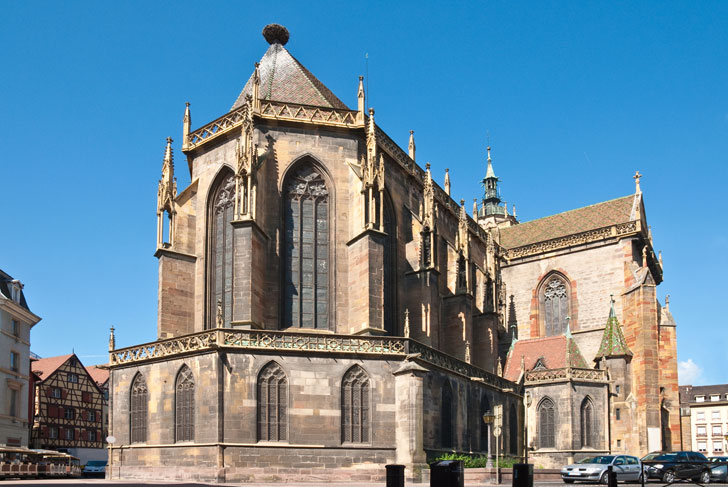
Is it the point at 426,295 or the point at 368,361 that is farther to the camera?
the point at 426,295

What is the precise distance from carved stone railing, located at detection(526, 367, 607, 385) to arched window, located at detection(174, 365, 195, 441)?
21982 mm

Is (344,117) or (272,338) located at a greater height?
(344,117)

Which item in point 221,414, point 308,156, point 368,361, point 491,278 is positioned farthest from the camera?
point 491,278

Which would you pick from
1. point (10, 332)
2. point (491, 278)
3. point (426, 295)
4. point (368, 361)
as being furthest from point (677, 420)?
point (10, 332)

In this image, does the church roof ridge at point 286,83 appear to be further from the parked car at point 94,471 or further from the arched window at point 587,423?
the arched window at point 587,423

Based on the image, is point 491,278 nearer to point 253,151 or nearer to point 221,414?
point 253,151

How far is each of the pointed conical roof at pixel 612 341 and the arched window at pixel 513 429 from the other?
7.73 m

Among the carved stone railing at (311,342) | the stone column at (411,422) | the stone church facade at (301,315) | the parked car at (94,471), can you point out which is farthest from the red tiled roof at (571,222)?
the parked car at (94,471)

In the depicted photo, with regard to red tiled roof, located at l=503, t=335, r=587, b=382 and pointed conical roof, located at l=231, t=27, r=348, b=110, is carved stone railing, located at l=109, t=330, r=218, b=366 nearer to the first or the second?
pointed conical roof, located at l=231, t=27, r=348, b=110

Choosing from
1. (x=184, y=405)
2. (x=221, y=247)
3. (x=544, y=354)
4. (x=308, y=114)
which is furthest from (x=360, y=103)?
(x=544, y=354)

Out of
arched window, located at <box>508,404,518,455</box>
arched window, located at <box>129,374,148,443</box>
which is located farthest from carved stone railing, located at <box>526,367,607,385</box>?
arched window, located at <box>129,374,148,443</box>

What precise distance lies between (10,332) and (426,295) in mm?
27490

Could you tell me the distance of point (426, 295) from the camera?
33.9m

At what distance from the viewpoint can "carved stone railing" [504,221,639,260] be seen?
47500mm
